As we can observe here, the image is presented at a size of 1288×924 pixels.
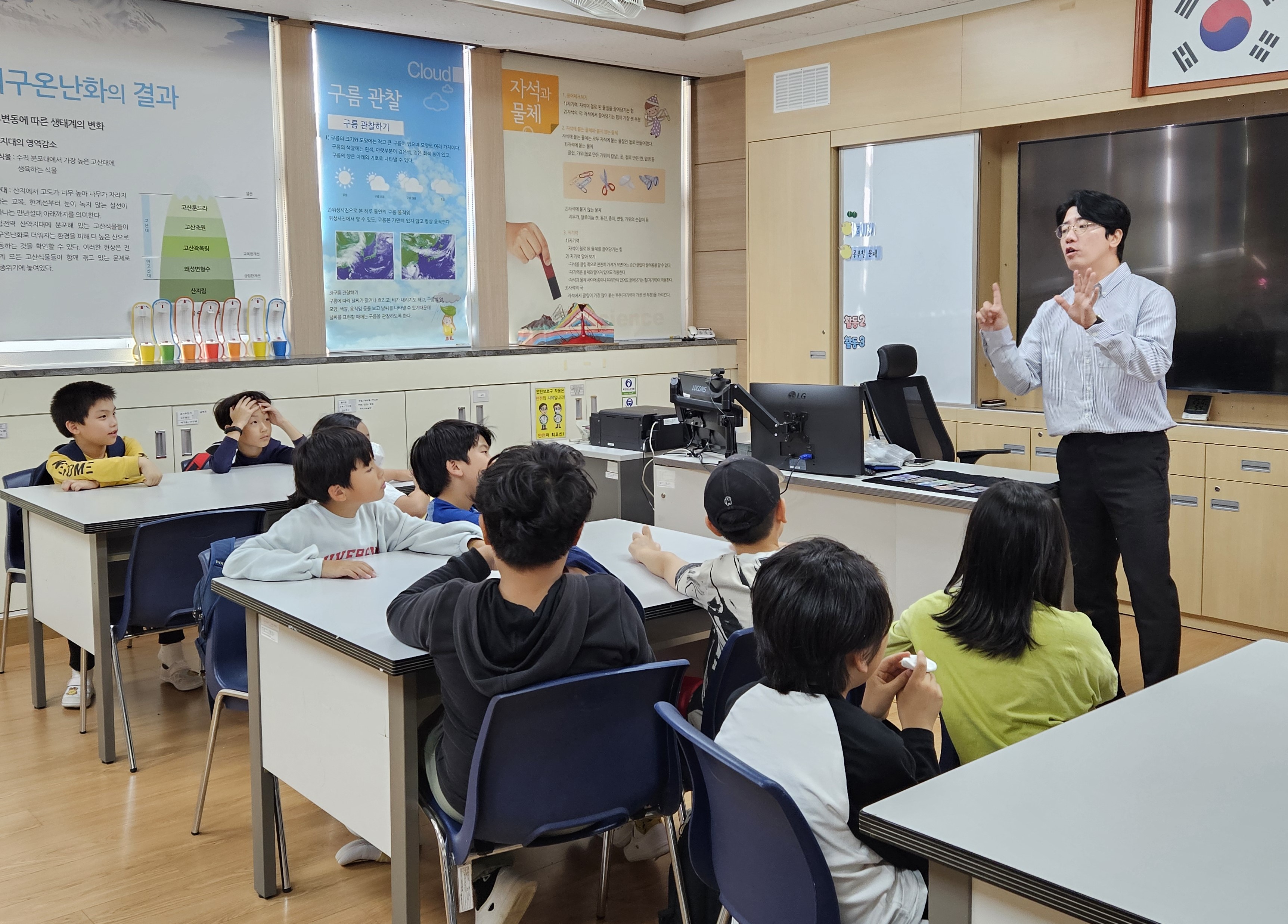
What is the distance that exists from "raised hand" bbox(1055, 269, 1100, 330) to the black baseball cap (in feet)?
4.26

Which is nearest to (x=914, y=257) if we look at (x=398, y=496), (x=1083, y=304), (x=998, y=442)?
(x=998, y=442)

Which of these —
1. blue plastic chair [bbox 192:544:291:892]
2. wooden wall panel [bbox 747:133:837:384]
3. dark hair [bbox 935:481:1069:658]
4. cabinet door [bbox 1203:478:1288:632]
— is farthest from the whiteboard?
blue plastic chair [bbox 192:544:291:892]

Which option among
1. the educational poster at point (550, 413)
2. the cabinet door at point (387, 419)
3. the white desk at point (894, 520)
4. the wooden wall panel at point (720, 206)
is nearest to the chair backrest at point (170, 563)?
the white desk at point (894, 520)

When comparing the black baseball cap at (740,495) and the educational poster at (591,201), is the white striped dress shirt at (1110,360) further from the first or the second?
the educational poster at (591,201)

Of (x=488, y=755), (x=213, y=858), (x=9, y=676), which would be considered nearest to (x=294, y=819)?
(x=213, y=858)

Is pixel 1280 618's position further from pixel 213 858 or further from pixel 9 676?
pixel 9 676

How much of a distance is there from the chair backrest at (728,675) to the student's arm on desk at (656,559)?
0.42m

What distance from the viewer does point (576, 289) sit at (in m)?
6.72

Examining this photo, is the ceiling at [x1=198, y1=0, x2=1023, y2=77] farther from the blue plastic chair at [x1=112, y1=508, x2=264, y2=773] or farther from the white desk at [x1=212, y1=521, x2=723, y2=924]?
the white desk at [x1=212, y1=521, x2=723, y2=924]

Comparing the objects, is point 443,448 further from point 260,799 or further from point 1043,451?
point 1043,451

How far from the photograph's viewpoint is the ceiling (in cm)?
527

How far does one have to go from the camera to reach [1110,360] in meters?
3.38

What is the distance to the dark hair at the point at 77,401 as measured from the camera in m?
3.87

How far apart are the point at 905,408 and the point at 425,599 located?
3.05 m
